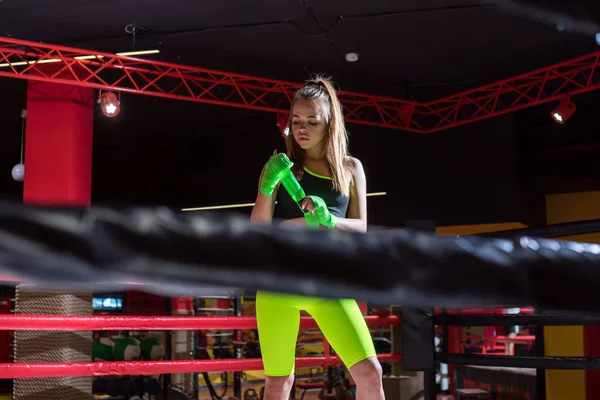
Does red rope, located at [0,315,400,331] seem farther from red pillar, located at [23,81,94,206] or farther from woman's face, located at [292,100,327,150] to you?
red pillar, located at [23,81,94,206]

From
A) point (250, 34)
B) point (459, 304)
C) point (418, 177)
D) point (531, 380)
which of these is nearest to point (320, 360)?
point (459, 304)

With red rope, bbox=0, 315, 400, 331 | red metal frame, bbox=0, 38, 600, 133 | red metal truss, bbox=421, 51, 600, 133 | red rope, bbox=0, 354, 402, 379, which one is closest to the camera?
red rope, bbox=0, 354, 402, 379

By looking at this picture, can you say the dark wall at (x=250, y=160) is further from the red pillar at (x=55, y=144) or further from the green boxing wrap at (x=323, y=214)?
the green boxing wrap at (x=323, y=214)

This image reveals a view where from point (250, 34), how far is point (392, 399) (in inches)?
156

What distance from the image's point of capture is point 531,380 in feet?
20.9

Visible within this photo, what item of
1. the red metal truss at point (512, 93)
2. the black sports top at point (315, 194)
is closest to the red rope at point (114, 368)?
the black sports top at point (315, 194)

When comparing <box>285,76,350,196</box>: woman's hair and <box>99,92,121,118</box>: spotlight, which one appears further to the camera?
<box>99,92,121,118</box>: spotlight

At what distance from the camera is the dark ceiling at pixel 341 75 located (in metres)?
6.46

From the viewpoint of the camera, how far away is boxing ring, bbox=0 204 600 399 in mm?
506

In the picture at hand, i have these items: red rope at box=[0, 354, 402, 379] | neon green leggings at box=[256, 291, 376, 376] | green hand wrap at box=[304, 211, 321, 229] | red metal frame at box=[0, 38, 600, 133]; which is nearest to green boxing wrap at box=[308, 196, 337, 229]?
green hand wrap at box=[304, 211, 321, 229]

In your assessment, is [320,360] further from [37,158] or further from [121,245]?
[37,158]

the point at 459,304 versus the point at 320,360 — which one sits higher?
the point at 459,304

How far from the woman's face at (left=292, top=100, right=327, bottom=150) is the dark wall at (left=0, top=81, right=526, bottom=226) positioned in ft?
24.2

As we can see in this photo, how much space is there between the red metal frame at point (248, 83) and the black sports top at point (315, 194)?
5114mm
